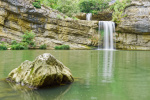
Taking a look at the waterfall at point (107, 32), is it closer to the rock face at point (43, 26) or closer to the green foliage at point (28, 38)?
the rock face at point (43, 26)

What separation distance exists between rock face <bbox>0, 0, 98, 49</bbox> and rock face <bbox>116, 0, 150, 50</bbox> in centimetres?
555

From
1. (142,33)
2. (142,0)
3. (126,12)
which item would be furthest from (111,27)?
(142,0)

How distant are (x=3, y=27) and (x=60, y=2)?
13.6 meters

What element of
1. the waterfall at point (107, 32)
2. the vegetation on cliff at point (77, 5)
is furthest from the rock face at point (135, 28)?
the vegetation on cliff at point (77, 5)

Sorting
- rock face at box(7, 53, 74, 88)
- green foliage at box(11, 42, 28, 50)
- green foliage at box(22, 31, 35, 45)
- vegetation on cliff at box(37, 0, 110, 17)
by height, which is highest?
vegetation on cliff at box(37, 0, 110, 17)

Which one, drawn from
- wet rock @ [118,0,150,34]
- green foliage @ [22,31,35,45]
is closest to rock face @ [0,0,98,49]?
green foliage @ [22,31,35,45]

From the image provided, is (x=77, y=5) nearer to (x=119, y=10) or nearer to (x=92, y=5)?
(x=92, y=5)

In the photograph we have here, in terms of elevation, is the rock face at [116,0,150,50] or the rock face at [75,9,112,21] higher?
the rock face at [75,9,112,21]

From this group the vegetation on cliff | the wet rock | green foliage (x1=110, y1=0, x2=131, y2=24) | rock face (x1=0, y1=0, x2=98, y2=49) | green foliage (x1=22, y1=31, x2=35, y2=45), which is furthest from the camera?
the vegetation on cliff

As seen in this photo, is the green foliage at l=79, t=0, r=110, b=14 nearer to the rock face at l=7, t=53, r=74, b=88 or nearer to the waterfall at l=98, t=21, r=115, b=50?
the waterfall at l=98, t=21, r=115, b=50

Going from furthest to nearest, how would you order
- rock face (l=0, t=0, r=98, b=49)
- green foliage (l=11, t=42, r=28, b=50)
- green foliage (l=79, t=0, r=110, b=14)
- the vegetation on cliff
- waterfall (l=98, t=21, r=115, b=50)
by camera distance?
green foliage (l=79, t=0, r=110, b=14), the vegetation on cliff, waterfall (l=98, t=21, r=115, b=50), rock face (l=0, t=0, r=98, b=49), green foliage (l=11, t=42, r=28, b=50)

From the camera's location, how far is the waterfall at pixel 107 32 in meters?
31.9

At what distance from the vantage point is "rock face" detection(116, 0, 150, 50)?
3086 centimetres

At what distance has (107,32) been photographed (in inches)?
1261
